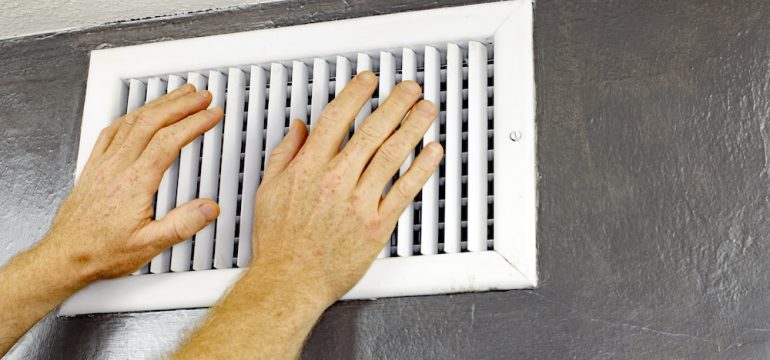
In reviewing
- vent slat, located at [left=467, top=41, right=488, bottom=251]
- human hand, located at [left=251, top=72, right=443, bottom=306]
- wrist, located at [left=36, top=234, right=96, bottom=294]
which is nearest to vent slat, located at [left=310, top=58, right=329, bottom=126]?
human hand, located at [left=251, top=72, right=443, bottom=306]

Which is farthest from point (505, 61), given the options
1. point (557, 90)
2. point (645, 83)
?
point (645, 83)

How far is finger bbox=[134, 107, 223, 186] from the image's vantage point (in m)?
1.21

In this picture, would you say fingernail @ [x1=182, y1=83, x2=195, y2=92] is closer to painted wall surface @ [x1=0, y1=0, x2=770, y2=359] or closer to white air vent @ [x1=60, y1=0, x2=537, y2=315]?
white air vent @ [x1=60, y1=0, x2=537, y2=315]

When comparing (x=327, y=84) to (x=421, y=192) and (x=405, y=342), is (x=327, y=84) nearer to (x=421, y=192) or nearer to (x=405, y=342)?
(x=421, y=192)

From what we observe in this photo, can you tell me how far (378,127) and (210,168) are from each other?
0.29 meters

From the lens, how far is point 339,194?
111 cm

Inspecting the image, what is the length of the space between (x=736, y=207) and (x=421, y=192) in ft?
1.34

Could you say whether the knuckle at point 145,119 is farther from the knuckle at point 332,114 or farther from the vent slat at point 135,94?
the knuckle at point 332,114

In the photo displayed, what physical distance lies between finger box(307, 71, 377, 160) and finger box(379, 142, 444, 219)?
0.31 ft

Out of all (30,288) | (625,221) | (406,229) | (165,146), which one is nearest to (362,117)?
(406,229)

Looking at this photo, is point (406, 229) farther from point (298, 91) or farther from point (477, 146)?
point (298, 91)

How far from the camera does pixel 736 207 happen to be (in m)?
1.13

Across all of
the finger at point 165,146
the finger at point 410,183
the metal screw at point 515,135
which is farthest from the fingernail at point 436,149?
the finger at point 165,146

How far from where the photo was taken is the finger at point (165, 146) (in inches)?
47.8
